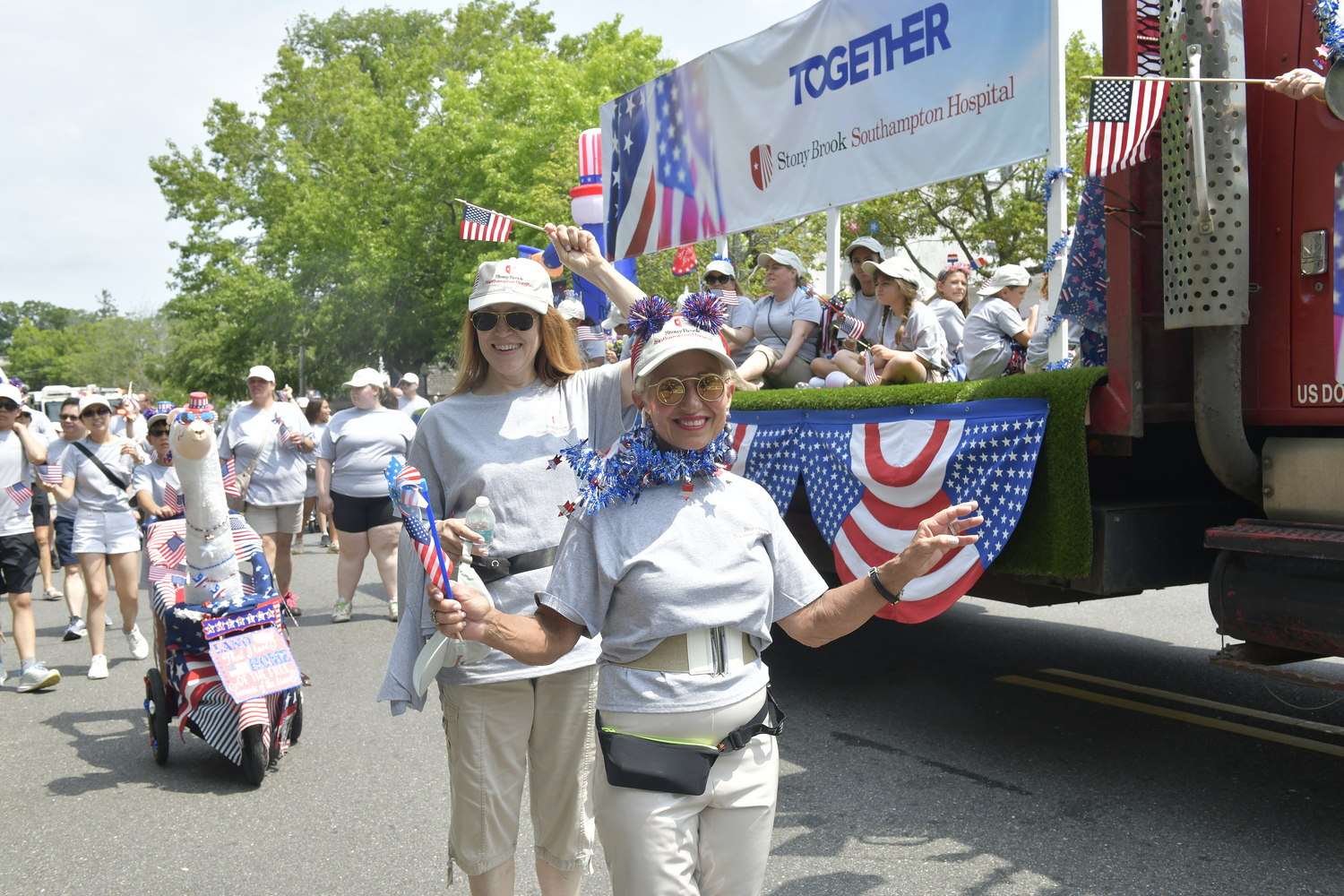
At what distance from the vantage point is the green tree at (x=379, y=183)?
1074 inches

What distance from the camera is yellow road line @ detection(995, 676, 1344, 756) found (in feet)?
15.8

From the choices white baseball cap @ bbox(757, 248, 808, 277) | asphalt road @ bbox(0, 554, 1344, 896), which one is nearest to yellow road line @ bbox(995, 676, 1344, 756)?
asphalt road @ bbox(0, 554, 1344, 896)

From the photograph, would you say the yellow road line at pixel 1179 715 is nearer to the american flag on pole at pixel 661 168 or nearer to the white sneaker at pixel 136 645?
the american flag on pole at pixel 661 168

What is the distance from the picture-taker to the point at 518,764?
286 cm

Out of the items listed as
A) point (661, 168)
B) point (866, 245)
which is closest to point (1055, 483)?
point (866, 245)

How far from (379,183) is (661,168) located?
24.0 meters

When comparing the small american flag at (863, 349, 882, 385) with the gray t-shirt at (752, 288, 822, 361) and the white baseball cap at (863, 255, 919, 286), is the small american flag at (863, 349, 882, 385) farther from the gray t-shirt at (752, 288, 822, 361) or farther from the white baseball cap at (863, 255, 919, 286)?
the gray t-shirt at (752, 288, 822, 361)

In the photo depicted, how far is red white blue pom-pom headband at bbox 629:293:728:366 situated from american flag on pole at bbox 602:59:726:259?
7.24m

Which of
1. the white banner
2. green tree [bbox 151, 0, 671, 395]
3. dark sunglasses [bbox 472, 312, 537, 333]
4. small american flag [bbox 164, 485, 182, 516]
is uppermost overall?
green tree [bbox 151, 0, 671, 395]

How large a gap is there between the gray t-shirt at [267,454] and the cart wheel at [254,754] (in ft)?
12.0

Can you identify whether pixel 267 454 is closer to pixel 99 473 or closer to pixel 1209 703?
pixel 99 473

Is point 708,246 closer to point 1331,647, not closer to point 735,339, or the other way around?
point 735,339

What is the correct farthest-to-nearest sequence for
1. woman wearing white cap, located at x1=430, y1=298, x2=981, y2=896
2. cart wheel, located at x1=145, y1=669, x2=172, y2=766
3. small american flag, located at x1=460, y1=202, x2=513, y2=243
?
1. cart wheel, located at x1=145, y1=669, x2=172, y2=766
2. small american flag, located at x1=460, y1=202, x2=513, y2=243
3. woman wearing white cap, located at x1=430, y1=298, x2=981, y2=896

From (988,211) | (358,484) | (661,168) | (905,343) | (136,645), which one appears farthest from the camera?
(988,211)
